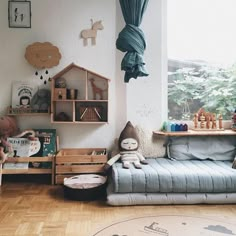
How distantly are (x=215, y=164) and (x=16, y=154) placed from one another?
201cm

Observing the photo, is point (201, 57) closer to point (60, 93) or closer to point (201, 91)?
point (201, 91)

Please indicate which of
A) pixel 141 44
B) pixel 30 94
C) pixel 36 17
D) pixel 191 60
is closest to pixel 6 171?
pixel 30 94

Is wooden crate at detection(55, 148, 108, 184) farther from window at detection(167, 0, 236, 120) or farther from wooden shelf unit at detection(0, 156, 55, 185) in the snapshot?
window at detection(167, 0, 236, 120)

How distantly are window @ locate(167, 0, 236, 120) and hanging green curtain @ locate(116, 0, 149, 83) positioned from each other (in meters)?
0.55

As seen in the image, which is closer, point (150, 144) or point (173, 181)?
point (173, 181)

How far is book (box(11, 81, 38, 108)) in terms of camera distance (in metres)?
3.04

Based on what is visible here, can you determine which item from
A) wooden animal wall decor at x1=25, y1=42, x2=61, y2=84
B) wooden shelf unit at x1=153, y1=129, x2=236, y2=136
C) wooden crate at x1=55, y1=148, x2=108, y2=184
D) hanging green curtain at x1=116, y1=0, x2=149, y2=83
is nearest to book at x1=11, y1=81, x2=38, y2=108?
wooden animal wall decor at x1=25, y1=42, x2=61, y2=84

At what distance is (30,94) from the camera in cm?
307

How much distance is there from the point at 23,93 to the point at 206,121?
203 cm

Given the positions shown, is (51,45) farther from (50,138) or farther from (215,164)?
(215,164)

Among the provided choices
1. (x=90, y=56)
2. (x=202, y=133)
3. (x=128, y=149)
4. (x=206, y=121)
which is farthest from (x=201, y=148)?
(x=90, y=56)

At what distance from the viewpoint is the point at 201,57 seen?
326 centimetres

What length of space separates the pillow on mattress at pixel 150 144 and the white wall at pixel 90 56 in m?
0.12

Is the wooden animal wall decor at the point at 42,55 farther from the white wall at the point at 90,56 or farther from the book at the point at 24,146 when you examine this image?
the book at the point at 24,146
